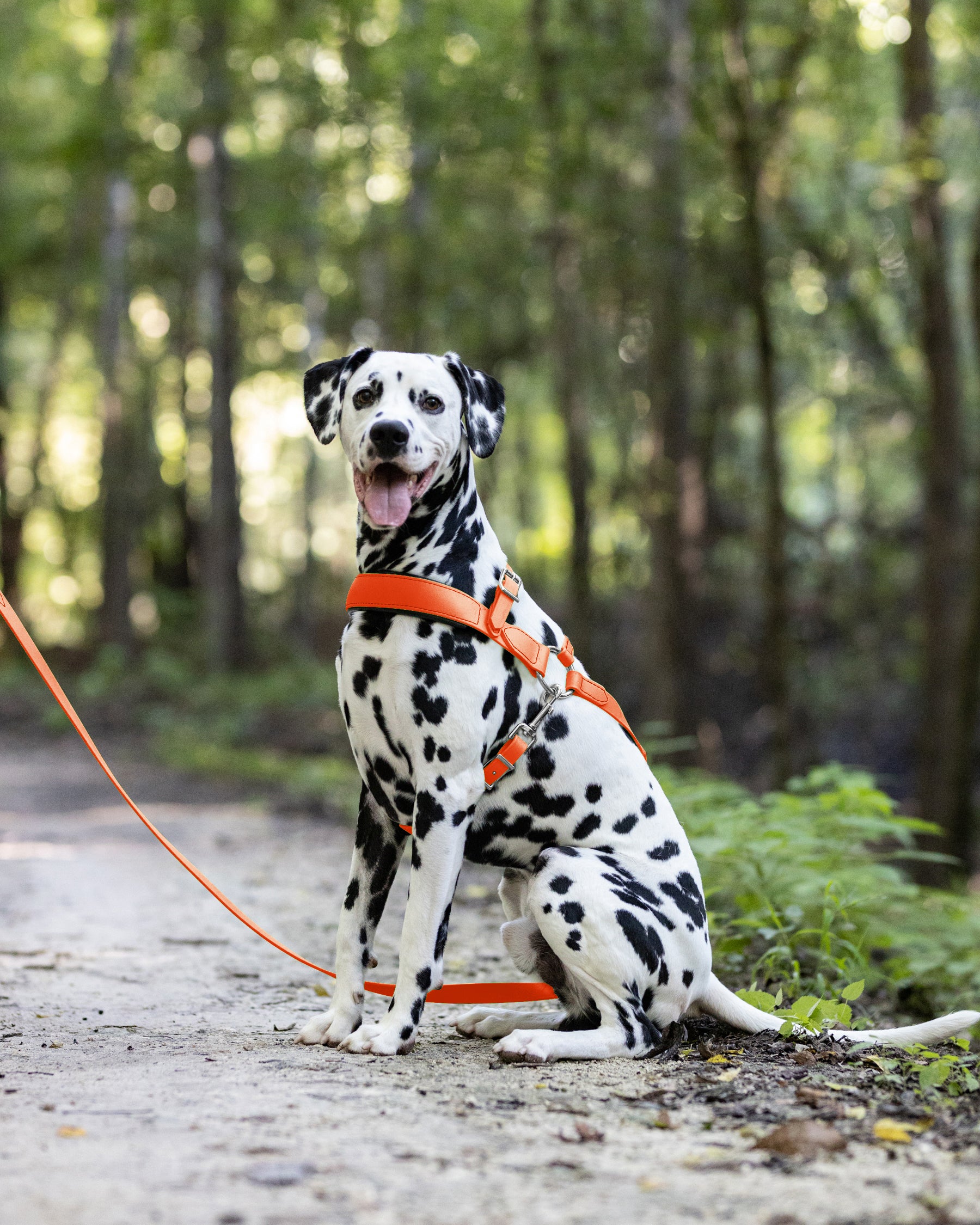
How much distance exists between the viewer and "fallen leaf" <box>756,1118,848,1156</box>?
3055 millimetres

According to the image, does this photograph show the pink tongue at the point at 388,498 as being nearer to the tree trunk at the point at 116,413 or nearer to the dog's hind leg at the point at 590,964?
the dog's hind leg at the point at 590,964

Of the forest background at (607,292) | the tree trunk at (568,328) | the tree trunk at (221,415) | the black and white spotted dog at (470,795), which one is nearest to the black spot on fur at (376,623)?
the black and white spotted dog at (470,795)

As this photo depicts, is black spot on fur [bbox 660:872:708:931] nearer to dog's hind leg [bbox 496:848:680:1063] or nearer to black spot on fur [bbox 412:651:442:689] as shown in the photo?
dog's hind leg [bbox 496:848:680:1063]

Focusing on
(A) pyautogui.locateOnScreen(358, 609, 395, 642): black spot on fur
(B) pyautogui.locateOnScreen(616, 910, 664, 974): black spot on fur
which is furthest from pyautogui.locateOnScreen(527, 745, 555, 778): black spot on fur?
(A) pyautogui.locateOnScreen(358, 609, 395, 642): black spot on fur

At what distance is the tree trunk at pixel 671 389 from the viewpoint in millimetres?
13344

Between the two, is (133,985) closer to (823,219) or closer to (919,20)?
(919,20)

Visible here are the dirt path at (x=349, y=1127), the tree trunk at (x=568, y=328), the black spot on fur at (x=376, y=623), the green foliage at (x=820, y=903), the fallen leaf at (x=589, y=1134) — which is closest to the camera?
the dirt path at (x=349, y=1127)

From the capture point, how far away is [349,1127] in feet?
10.3

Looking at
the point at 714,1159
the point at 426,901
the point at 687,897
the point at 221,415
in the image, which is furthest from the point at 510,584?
the point at 221,415

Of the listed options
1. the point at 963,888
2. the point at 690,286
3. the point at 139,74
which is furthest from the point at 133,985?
the point at 139,74

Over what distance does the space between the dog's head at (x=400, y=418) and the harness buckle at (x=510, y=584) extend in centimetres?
43

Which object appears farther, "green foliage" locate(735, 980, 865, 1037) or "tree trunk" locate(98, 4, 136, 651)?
"tree trunk" locate(98, 4, 136, 651)

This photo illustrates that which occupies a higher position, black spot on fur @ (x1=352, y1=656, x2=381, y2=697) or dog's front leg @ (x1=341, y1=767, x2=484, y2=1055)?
black spot on fur @ (x1=352, y1=656, x2=381, y2=697)

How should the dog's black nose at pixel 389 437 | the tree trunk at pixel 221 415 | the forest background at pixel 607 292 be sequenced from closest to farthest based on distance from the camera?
the dog's black nose at pixel 389 437 < the forest background at pixel 607 292 < the tree trunk at pixel 221 415
